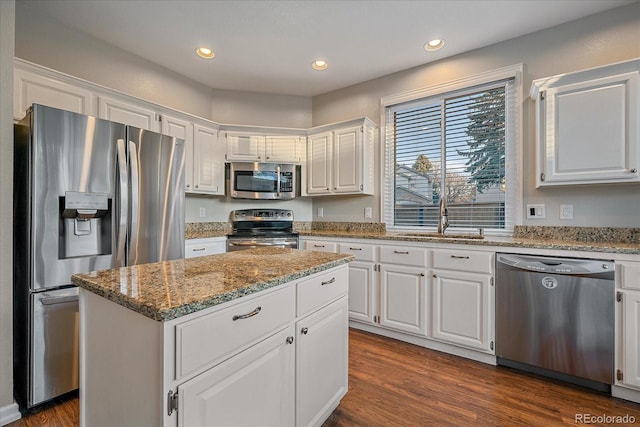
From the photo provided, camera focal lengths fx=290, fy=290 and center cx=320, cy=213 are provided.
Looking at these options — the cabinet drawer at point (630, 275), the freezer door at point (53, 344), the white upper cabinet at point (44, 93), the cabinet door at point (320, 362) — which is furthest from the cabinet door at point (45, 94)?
the cabinet drawer at point (630, 275)

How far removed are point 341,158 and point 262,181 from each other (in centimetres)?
104

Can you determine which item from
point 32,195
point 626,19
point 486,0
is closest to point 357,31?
point 486,0

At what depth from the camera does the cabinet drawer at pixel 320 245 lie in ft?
10.1

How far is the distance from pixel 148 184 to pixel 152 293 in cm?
154

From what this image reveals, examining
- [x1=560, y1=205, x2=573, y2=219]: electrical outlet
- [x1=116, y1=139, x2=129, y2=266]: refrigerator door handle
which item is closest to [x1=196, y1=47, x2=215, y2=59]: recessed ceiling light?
[x1=116, y1=139, x2=129, y2=266]: refrigerator door handle

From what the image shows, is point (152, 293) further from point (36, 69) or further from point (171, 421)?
point (36, 69)

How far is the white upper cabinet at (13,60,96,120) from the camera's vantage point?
A: 6.53ft

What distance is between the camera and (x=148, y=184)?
217 cm

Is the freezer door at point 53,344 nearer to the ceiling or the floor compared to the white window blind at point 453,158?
nearer to the floor

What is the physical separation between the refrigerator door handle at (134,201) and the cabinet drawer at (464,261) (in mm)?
2337

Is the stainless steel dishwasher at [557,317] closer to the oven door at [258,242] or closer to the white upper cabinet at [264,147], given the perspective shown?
the oven door at [258,242]

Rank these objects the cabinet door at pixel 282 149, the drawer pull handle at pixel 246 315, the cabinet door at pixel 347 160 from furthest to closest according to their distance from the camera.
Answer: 1. the cabinet door at pixel 282 149
2. the cabinet door at pixel 347 160
3. the drawer pull handle at pixel 246 315

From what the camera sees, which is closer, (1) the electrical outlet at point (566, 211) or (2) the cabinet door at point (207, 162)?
(1) the electrical outlet at point (566, 211)

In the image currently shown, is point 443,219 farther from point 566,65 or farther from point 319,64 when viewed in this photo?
point 319,64
